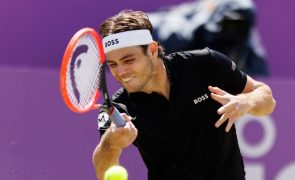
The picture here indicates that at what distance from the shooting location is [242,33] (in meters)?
6.61

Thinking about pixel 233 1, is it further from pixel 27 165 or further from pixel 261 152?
pixel 27 165

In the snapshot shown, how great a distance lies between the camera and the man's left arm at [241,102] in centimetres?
345

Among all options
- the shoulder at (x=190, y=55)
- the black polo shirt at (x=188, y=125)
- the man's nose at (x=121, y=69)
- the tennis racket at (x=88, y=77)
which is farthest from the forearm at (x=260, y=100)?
the tennis racket at (x=88, y=77)

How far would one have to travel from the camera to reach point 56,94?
4.85 meters

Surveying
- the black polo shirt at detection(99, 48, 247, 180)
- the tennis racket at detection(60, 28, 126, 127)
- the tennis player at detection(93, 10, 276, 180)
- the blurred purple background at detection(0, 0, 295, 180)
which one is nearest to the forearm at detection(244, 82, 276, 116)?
the tennis player at detection(93, 10, 276, 180)

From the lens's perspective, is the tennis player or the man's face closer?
the man's face

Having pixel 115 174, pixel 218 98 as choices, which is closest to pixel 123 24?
pixel 218 98

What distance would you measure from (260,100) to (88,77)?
34.3 inches

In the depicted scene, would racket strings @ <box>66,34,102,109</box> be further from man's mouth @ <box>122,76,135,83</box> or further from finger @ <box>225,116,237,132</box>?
finger @ <box>225,116,237,132</box>

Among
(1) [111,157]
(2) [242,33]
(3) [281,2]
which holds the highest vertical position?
(3) [281,2]

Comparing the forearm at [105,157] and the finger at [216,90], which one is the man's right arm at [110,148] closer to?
the forearm at [105,157]

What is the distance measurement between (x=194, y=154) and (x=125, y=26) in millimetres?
724

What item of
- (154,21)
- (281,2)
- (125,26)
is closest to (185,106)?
(125,26)

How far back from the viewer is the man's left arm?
3.45 metres
